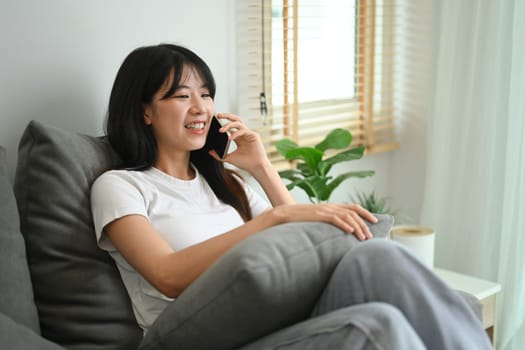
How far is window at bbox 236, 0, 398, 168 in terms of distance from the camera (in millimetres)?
2446

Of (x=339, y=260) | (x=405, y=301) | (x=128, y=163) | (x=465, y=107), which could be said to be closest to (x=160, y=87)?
(x=128, y=163)

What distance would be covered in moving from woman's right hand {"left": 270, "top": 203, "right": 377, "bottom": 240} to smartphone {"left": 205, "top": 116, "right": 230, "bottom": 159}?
0.45 m

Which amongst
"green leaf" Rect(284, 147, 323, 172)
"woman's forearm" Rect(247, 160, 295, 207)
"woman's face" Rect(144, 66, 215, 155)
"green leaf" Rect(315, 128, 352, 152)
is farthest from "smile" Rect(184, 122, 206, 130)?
"green leaf" Rect(315, 128, 352, 152)

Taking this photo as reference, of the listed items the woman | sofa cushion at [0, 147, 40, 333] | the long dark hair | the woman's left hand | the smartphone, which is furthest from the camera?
the woman's left hand

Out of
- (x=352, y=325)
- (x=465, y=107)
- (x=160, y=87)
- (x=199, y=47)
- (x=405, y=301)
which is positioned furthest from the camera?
(x=465, y=107)

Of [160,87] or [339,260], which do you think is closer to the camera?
[339,260]

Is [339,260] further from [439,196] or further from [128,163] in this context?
[439,196]

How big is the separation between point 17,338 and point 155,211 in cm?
52

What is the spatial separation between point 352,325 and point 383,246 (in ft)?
0.80

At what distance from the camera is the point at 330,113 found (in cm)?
288

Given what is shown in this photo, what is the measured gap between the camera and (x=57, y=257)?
154 cm

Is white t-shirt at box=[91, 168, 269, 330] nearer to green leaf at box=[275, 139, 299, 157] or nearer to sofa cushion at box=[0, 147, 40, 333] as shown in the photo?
sofa cushion at box=[0, 147, 40, 333]

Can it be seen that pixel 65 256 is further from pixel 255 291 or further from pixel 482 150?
pixel 482 150

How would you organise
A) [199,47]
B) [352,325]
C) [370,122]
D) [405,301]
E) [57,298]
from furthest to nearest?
[370,122] → [199,47] → [57,298] → [405,301] → [352,325]
